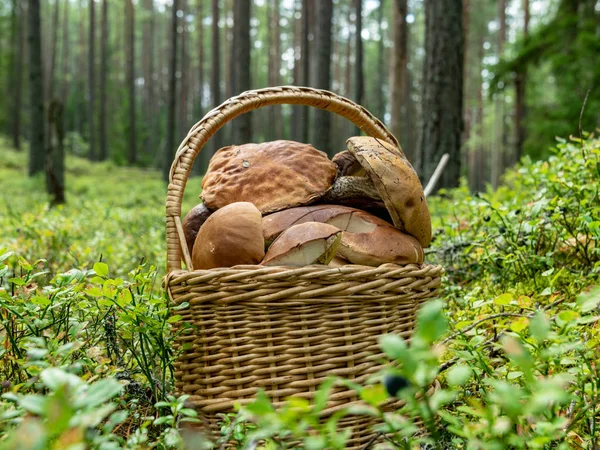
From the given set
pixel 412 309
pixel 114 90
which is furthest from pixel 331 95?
pixel 114 90

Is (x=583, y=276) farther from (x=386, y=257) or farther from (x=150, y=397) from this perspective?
(x=150, y=397)

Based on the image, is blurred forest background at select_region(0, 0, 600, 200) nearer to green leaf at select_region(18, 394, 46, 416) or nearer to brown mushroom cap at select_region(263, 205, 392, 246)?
brown mushroom cap at select_region(263, 205, 392, 246)

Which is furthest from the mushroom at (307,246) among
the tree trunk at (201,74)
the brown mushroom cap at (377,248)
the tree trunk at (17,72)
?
the tree trunk at (17,72)

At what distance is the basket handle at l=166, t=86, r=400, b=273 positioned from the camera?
1832mm

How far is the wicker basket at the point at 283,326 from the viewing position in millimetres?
1497

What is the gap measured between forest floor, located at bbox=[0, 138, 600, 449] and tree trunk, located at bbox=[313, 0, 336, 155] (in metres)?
5.92

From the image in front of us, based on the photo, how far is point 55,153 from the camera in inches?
354

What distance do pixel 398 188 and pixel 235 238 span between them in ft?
1.99

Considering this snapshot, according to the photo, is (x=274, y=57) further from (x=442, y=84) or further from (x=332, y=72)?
(x=442, y=84)

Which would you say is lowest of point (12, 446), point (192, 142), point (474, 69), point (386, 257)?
point (386, 257)

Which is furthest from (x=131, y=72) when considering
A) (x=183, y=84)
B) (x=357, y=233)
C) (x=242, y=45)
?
(x=357, y=233)

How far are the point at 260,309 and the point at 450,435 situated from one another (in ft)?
2.31

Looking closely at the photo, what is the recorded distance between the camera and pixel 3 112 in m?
31.9

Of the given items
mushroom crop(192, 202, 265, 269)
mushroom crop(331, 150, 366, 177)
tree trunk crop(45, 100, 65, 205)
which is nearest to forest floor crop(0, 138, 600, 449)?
mushroom crop(192, 202, 265, 269)
